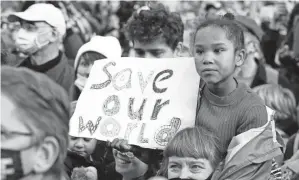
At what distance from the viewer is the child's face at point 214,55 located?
3.79 meters

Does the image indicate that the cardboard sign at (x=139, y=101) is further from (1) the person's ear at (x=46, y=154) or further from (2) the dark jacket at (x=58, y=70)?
(2) the dark jacket at (x=58, y=70)

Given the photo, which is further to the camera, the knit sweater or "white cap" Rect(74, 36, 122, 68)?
"white cap" Rect(74, 36, 122, 68)

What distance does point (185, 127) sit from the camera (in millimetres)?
4016

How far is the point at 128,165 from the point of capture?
13.9 feet

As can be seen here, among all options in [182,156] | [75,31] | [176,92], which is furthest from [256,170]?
[75,31]

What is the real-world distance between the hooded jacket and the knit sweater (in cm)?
6

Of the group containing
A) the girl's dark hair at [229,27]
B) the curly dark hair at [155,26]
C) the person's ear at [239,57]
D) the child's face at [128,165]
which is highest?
the girl's dark hair at [229,27]

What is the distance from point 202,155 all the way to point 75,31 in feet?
19.0

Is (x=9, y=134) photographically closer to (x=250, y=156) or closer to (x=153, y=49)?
(x=250, y=156)

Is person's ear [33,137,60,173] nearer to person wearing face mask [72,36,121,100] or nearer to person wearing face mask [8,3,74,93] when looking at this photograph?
person wearing face mask [72,36,121,100]

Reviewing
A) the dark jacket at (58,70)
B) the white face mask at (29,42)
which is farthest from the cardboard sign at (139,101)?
the white face mask at (29,42)

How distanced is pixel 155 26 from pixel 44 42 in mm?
1688

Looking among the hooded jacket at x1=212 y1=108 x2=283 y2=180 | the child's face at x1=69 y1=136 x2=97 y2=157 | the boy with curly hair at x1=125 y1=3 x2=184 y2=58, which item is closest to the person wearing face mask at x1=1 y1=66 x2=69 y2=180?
the hooded jacket at x1=212 y1=108 x2=283 y2=180

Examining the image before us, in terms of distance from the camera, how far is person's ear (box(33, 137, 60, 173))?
7.44 feet
